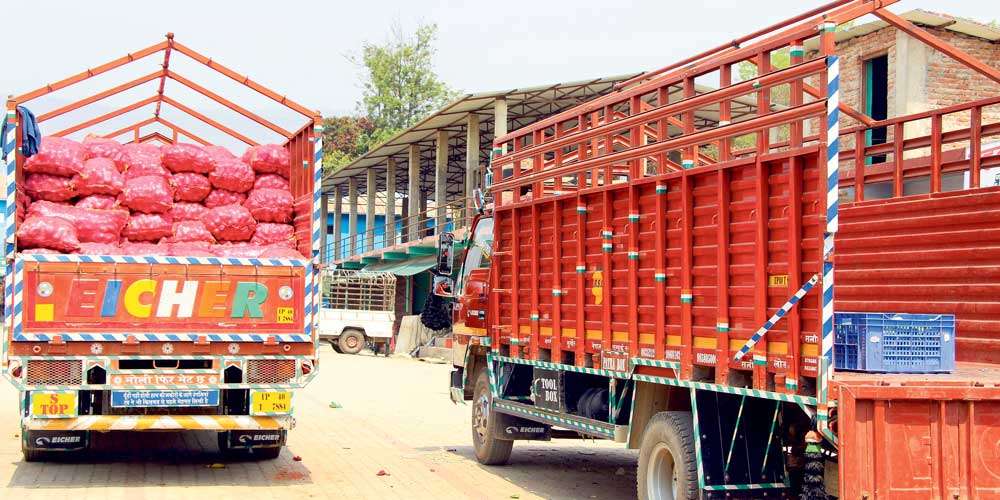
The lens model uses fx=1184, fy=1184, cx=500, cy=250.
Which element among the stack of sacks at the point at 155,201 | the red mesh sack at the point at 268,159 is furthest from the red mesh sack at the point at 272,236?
the red mesh sack at the point at 268,159

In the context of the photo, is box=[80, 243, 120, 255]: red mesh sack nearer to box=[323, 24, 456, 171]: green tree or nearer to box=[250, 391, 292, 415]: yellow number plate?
box=[250, 391, 292, 415]: yellow number plate

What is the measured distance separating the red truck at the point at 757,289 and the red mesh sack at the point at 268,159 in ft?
7.74

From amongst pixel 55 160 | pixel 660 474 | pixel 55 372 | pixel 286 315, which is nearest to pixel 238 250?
pixel 286 315

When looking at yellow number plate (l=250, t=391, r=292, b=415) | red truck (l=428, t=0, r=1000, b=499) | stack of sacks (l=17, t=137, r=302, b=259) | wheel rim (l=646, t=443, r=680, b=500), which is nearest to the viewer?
red truck (l=428, t=0, r=1000, b=499)

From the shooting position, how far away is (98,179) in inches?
427

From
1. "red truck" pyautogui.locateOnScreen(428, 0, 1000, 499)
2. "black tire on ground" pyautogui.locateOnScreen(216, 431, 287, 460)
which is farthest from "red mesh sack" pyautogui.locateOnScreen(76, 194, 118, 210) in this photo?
"red truck" pyautogui.locateOnScreen(428, 0, 1000, 499)

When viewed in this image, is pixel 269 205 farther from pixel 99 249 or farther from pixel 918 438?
pixel 918 438

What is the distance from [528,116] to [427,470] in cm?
2209

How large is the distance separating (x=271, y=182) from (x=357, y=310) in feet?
78.4

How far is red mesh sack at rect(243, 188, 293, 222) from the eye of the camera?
449 inches

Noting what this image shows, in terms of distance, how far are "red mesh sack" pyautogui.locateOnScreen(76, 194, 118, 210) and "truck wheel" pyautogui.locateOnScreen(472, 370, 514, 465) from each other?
159 inches

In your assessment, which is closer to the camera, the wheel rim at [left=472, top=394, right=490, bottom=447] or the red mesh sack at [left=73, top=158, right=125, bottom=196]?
the red mesh sack at [left=73, top=158, right=125, bottom=196]

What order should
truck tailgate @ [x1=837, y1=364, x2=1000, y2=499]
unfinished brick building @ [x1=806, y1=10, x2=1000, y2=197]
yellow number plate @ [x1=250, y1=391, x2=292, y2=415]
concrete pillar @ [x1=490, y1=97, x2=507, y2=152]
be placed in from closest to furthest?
1. truck tailgate @ [x1=837, y1=364, x2=1000, y2=499]
2. yellow number plate @ [x1=250, y1=391, x2=292, y2=415]
3. unfinished brick building @ [x1=806, y1=10, x2=1000, y2=197]
4. concrete pillar @ [x1=490, y1=97, x2=507, y2=152]

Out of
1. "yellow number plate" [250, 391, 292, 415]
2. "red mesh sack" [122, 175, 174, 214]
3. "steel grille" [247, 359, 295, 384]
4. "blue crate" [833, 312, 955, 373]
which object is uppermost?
"red mesh sack" [122, 175, 174, 214]
